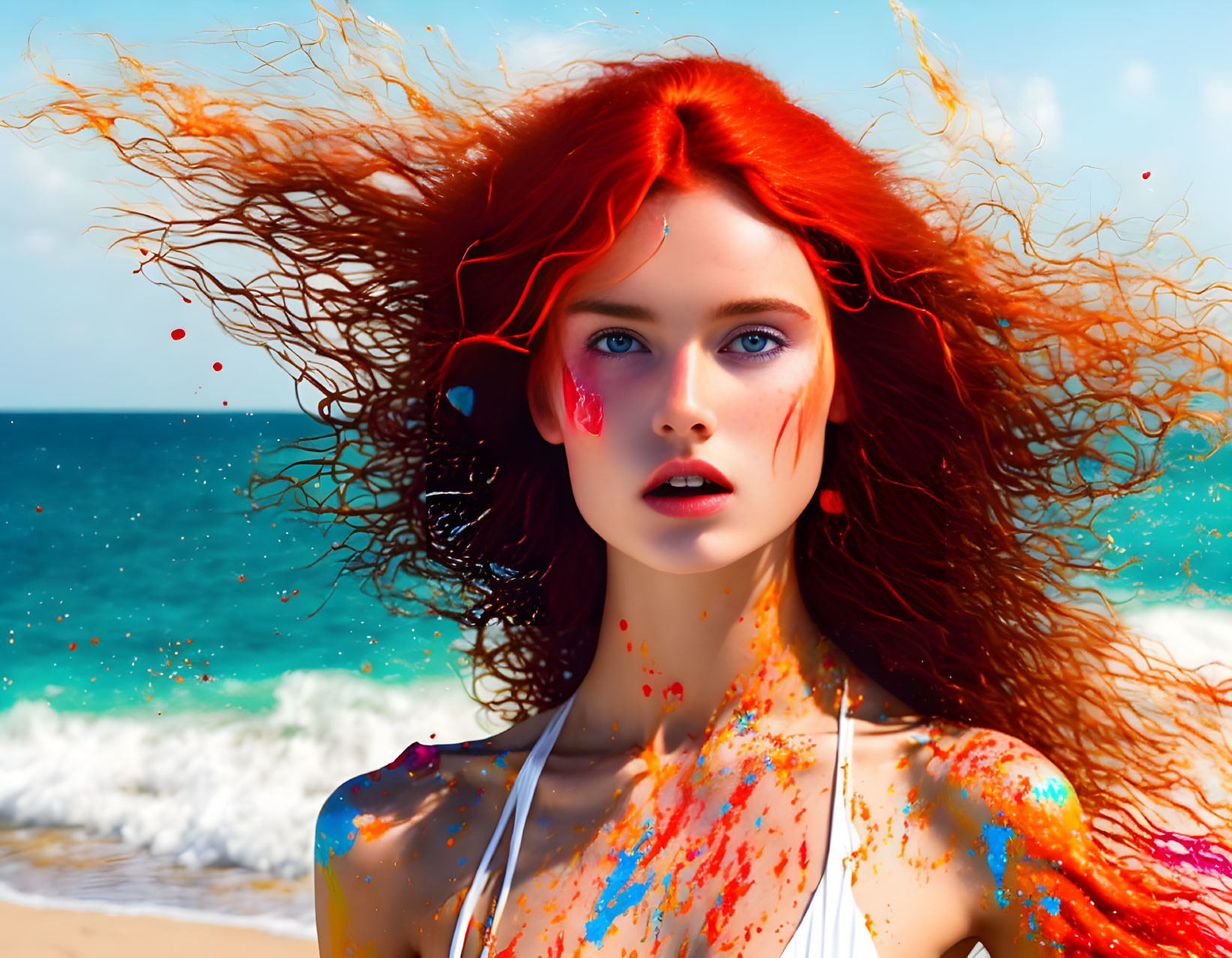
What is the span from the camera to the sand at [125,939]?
5.68m

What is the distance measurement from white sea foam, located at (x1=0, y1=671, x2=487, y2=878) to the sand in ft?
2.58

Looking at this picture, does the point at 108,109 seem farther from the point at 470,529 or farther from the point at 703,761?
the point at 703,761

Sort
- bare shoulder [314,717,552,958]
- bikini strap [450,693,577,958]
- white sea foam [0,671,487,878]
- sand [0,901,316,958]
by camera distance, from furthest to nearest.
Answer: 1. white sea foam [0,671,487,878]
2. sand [0,901,316,958]
3. bare shoulder [314,717,552,958]
4. bikini strap [450,693,577,958]

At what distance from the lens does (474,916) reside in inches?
82.0

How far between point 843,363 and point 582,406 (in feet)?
1.64

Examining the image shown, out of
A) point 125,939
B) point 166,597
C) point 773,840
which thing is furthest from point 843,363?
point 166,597

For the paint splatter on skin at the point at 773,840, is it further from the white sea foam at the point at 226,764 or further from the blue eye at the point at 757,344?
the white sea foam at the point at 226,764

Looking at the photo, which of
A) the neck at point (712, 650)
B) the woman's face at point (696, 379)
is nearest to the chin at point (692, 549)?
the woman's face at point (696, 379)

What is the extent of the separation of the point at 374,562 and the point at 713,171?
1283 millimetres

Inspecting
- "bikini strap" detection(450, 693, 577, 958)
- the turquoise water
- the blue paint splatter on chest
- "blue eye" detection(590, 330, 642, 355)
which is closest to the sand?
the turquoise water

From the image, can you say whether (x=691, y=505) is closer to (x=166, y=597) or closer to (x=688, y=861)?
(x=688, y=861)

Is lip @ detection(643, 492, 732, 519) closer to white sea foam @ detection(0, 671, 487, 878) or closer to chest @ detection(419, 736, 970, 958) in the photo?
chest @ detection(419, 736, 970, 958)

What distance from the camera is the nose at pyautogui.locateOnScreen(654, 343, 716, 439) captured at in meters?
1.83

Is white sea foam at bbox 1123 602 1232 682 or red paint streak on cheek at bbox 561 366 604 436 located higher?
red paint streak on cheek at bbox 561 366 604 436
